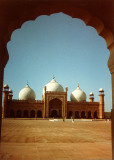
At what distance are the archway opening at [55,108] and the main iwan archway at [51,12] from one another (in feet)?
106

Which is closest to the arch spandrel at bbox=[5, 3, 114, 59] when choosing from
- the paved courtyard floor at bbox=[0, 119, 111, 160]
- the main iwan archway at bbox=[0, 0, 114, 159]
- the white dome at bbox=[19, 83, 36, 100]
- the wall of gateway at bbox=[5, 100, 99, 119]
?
the main iwan archway at bbox=[0, 0, 114, 159]

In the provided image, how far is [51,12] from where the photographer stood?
378 cm

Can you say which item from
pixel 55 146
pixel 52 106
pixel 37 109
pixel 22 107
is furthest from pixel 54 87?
pixel 55 146

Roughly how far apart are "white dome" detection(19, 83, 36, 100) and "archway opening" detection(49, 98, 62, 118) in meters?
4.87

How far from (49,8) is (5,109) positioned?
1218 inches

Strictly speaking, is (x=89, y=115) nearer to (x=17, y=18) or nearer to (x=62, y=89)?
(x=62, y=89)

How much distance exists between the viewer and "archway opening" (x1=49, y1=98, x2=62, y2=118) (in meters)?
35.7

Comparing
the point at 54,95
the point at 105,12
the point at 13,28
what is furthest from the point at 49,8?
the point at 54,95

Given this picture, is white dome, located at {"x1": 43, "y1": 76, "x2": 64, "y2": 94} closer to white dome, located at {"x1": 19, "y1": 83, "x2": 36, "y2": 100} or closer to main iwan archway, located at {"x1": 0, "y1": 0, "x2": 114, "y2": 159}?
white dome, located at {"x1": 19, "y1": 83, "x2": 36, "y2": 100}

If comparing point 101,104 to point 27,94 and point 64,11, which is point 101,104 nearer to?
point 27,94

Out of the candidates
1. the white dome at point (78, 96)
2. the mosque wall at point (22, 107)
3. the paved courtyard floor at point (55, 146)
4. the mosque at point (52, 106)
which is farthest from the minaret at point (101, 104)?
the paved courtyard floor at point (55, 146)

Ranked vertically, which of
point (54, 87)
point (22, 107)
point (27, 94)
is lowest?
point (22, 107)

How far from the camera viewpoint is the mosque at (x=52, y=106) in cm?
3369

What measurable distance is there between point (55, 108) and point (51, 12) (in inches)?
1285
